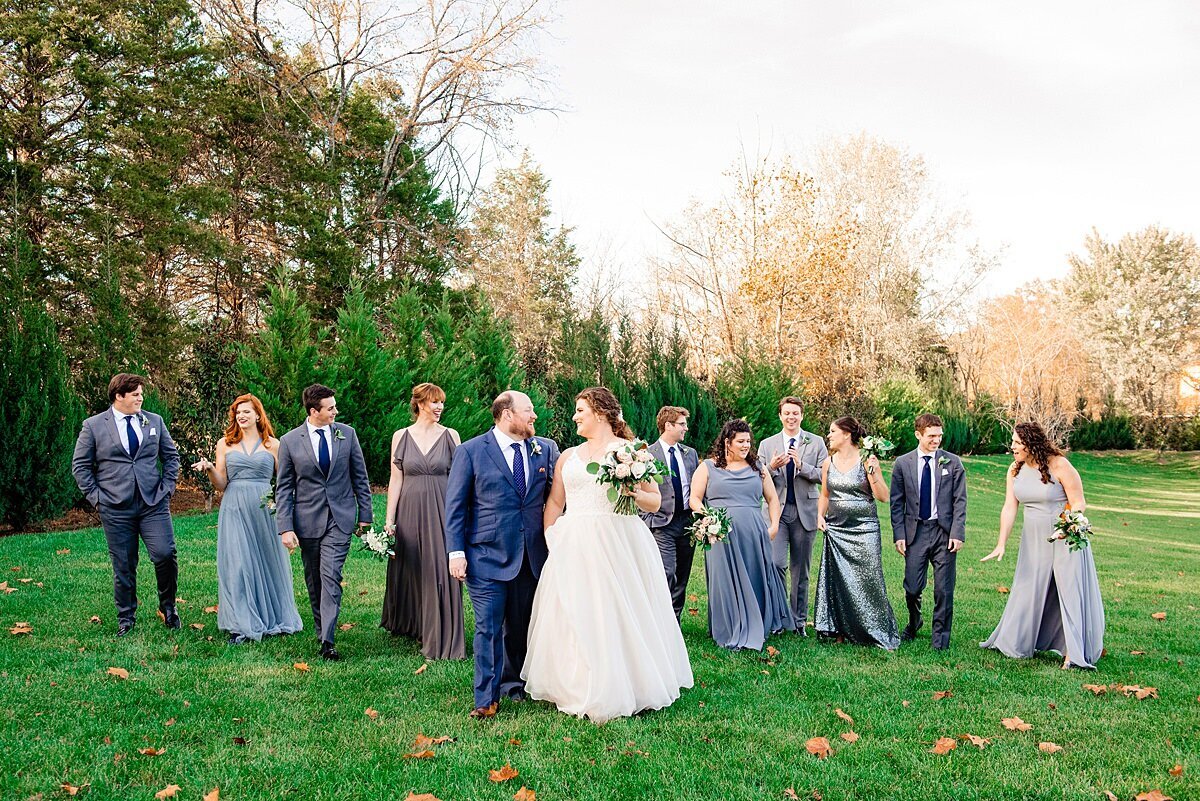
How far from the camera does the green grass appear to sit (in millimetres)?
4617

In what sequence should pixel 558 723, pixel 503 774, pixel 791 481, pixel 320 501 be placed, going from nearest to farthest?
pixel 503 774 → pixel 558 723 → pixel 320 501 → pixel 791 481

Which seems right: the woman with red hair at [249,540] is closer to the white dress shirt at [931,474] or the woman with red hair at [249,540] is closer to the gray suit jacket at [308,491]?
the gray suit jacket at [308,491]

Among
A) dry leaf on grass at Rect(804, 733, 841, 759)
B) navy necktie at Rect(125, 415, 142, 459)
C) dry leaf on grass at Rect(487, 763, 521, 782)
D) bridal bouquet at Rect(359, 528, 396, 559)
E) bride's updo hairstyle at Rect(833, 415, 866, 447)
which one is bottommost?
dry leaf on grass at Rect(804, 733, 841, 759)

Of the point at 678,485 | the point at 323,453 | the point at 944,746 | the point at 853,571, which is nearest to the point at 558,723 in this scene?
the point at 944,746

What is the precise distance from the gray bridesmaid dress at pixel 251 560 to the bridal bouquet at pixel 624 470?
3.86 meters

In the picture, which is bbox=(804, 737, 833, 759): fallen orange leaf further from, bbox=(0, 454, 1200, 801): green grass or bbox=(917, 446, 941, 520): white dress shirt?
bbox=(917, 446, 941, 520): white dress shirt

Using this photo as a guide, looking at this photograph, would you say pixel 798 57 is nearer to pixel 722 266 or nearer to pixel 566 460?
pixel 722 266

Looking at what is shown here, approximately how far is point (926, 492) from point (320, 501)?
536 cm

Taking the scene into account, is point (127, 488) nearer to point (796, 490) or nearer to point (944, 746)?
point (796, 490)

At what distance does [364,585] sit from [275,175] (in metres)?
19.3

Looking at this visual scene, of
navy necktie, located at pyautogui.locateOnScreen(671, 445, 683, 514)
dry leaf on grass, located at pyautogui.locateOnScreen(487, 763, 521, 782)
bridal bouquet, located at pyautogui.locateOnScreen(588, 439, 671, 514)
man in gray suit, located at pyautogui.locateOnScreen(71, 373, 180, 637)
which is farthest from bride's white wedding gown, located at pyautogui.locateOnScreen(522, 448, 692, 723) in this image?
man in gray suit, located at pyautogui.locateOnScreen(71, 373, 180, 637)

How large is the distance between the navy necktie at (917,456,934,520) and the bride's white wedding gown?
10.5ft

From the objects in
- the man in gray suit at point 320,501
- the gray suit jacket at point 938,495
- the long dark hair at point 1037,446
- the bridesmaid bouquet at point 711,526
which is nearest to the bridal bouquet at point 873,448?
the gray suit jacket at point 938,495

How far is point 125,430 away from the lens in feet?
26.0
